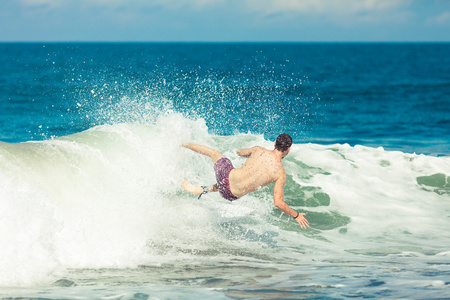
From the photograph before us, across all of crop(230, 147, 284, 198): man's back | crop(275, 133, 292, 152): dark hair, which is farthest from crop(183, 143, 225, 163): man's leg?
crop(275, 133, 292, 152): dark hair

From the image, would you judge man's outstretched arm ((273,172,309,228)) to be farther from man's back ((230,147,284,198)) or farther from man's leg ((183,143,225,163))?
man's leg ((183,143,225,163))

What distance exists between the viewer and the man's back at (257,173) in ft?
22.9

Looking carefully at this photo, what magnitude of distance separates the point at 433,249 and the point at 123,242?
165 inches

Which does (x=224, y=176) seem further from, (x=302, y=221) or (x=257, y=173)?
(x=302, y=221)

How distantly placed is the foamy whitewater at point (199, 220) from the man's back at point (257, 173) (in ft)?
2.63

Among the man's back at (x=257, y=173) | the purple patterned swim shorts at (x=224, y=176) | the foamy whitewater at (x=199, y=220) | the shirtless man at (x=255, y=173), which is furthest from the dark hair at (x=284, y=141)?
the foamy whitewater at (x=199, y=220)

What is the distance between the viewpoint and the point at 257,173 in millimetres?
7047

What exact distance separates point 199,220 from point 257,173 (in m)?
1.42

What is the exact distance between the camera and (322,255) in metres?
6.85

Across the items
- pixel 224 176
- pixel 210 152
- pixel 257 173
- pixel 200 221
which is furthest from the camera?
pixel 200 221

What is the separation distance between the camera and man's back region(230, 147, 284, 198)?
275 inches

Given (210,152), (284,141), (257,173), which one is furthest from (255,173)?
(210,152)

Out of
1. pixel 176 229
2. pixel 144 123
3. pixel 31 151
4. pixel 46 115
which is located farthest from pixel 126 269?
pixel 46 115

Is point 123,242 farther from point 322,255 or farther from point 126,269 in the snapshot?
point 322,255
